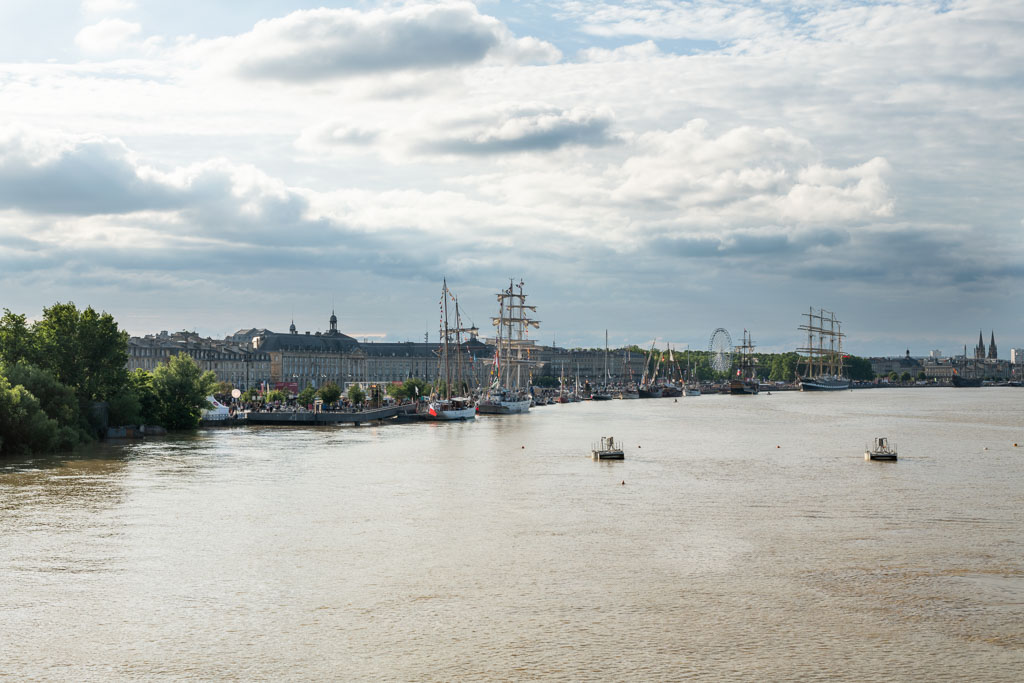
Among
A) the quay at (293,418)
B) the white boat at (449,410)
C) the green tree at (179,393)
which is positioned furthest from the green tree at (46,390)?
the white boat at (449,410)

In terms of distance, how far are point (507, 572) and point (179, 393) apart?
67153mm

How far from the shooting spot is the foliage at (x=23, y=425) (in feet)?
208

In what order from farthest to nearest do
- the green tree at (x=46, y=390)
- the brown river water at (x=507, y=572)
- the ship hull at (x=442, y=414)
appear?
the ship hull at (x=442, y=414), the green tree at (x=46, y=390), the brown river water at (x=507, y=572)

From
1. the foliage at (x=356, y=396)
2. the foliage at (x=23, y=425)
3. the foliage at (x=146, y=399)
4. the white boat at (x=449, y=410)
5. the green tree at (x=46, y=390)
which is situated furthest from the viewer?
the foliage at (x=356, y=396)

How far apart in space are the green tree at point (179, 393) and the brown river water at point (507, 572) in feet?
95.0

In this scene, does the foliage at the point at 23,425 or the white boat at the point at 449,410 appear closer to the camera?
the foliage at the point at 23,425

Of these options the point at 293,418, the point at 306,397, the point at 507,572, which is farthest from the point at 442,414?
the point at 507,572

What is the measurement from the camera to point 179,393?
305ft

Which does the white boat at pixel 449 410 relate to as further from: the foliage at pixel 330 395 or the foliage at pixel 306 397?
the foliage at pixel 306 397

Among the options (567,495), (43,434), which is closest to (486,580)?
(567,495)

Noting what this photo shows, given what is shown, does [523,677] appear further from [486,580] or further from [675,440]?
[675,440]

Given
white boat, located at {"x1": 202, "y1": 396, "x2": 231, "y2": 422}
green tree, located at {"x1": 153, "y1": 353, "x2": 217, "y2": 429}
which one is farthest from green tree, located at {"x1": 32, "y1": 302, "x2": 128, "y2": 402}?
white boat, located at {"x1": 202, "y1": 396, "x2": 231, "y2": 422}

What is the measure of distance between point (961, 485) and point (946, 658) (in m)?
32.8

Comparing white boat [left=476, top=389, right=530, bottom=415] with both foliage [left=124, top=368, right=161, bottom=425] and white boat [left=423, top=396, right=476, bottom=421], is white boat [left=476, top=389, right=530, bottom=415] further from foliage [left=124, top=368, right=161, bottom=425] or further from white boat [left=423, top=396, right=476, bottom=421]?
foliage [left=124, top=368, right=161, bottom=425]
